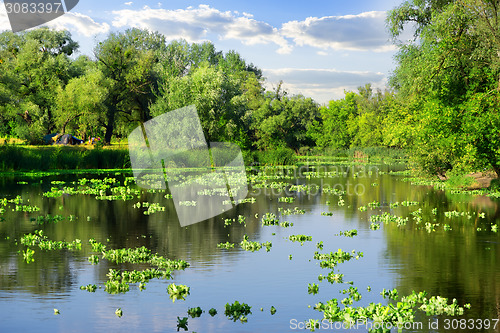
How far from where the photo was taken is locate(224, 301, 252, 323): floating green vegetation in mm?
11030

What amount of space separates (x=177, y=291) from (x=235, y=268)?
10.1 ft

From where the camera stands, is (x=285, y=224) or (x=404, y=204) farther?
(x=404, y=204)

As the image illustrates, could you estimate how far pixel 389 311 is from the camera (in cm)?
1079

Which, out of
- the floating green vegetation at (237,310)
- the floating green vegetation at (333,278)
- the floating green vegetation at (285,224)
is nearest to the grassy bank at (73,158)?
the floating green vegetation at (285,224)

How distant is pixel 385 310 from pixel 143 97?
298 feet

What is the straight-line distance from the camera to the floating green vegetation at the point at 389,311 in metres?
10.6

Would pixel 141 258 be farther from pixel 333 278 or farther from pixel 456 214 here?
pixel 456 214

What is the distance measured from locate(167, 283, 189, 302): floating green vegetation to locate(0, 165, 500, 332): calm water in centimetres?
17

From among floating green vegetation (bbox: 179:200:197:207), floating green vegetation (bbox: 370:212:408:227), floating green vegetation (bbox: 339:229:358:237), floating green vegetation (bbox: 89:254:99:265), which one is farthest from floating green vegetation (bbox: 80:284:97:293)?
floating green vegetation (bbox: 179:200:197:207)

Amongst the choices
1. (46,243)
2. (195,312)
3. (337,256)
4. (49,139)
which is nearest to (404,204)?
(337,256)

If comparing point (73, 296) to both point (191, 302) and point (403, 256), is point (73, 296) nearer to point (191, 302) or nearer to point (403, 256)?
point (191, 302)

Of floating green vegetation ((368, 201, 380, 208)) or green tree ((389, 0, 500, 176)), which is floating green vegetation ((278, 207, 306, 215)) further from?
green tree ((389, 0, 500, 176))

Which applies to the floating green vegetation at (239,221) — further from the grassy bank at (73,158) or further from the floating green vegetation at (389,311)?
the grassy bank at (73,158)

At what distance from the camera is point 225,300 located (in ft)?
40.0
